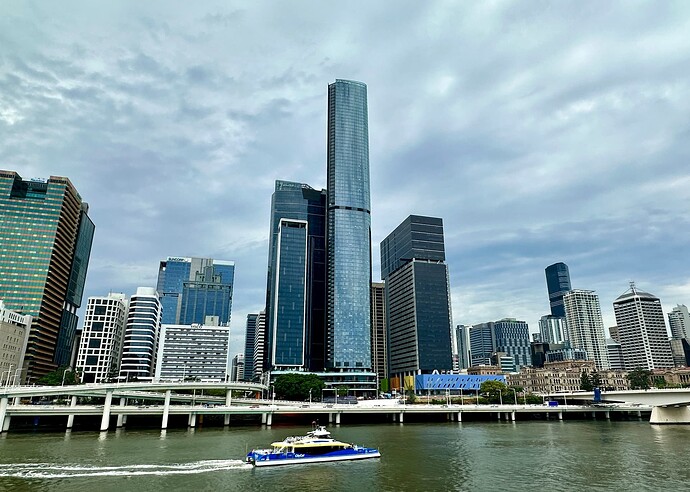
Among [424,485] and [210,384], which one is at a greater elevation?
[210,384]

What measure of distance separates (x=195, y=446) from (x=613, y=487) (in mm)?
64565

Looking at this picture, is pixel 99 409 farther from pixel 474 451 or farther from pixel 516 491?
pixel 516 491

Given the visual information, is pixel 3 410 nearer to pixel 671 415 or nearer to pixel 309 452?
pixel 309 452

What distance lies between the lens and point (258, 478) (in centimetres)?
5503

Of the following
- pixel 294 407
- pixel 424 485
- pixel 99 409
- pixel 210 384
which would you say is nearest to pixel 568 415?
pixel 294 407

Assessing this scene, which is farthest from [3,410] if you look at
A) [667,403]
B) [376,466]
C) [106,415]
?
[667,403]

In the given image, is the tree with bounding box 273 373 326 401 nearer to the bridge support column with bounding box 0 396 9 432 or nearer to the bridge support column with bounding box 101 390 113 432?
the bridge support column with bounding box 101 390 113 432

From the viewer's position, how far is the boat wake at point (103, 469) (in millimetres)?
54719

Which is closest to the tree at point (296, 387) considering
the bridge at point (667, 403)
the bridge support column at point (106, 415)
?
the bridge support column at point (106, 415)

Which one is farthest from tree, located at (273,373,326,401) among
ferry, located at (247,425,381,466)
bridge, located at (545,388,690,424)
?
ferry, located at (247,425,381,466)

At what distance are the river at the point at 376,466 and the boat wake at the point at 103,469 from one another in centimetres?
12

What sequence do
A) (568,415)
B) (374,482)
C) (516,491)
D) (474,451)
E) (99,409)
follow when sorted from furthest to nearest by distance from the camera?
(568,415), (99,409), (474,451), (374,482), (516,491)

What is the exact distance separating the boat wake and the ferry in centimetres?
379

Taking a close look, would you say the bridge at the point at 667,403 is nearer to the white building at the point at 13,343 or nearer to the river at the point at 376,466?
the river at the point at 376,466
